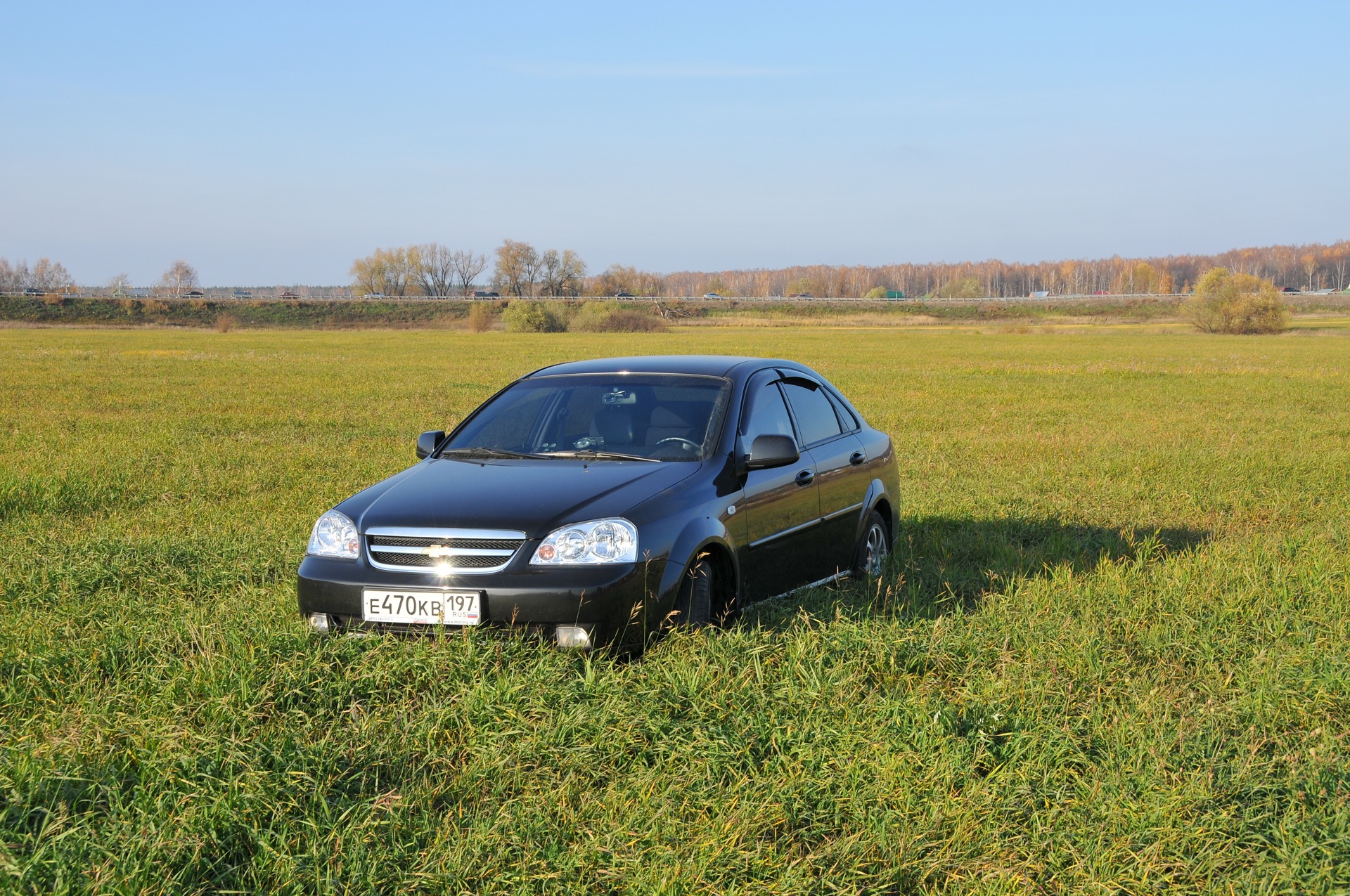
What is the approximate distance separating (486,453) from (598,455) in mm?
660

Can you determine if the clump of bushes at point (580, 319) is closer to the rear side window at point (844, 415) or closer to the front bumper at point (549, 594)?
the rear side window at point (844, 415)

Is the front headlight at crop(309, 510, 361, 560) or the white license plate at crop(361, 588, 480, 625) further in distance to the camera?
the front headlight at crop(309, 510, 361, 560)

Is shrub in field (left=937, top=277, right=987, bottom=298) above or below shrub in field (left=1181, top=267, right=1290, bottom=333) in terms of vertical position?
above

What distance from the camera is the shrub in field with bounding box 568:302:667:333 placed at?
331 feet

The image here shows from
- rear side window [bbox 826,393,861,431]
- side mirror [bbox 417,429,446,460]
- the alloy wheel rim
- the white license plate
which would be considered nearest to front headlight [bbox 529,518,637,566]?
the white license plate

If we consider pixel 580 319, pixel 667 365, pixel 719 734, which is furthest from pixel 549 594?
pixel 580 319

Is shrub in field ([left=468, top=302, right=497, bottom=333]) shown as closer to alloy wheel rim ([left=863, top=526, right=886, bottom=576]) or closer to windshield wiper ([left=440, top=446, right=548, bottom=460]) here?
alloy wheel rim ([left=863, top=526, right=886, bottom=576])

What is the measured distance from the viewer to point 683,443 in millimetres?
6125

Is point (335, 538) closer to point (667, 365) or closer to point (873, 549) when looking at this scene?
point (667, 365)

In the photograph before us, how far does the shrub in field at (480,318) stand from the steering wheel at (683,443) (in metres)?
98.4

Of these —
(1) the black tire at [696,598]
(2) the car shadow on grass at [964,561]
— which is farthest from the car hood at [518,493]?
(2) the car shadow on grass at [964,561]

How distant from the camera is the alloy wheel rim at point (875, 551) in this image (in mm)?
7473

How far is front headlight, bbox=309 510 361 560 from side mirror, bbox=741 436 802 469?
1.91 m

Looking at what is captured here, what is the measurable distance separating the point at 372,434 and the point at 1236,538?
1208 cm
